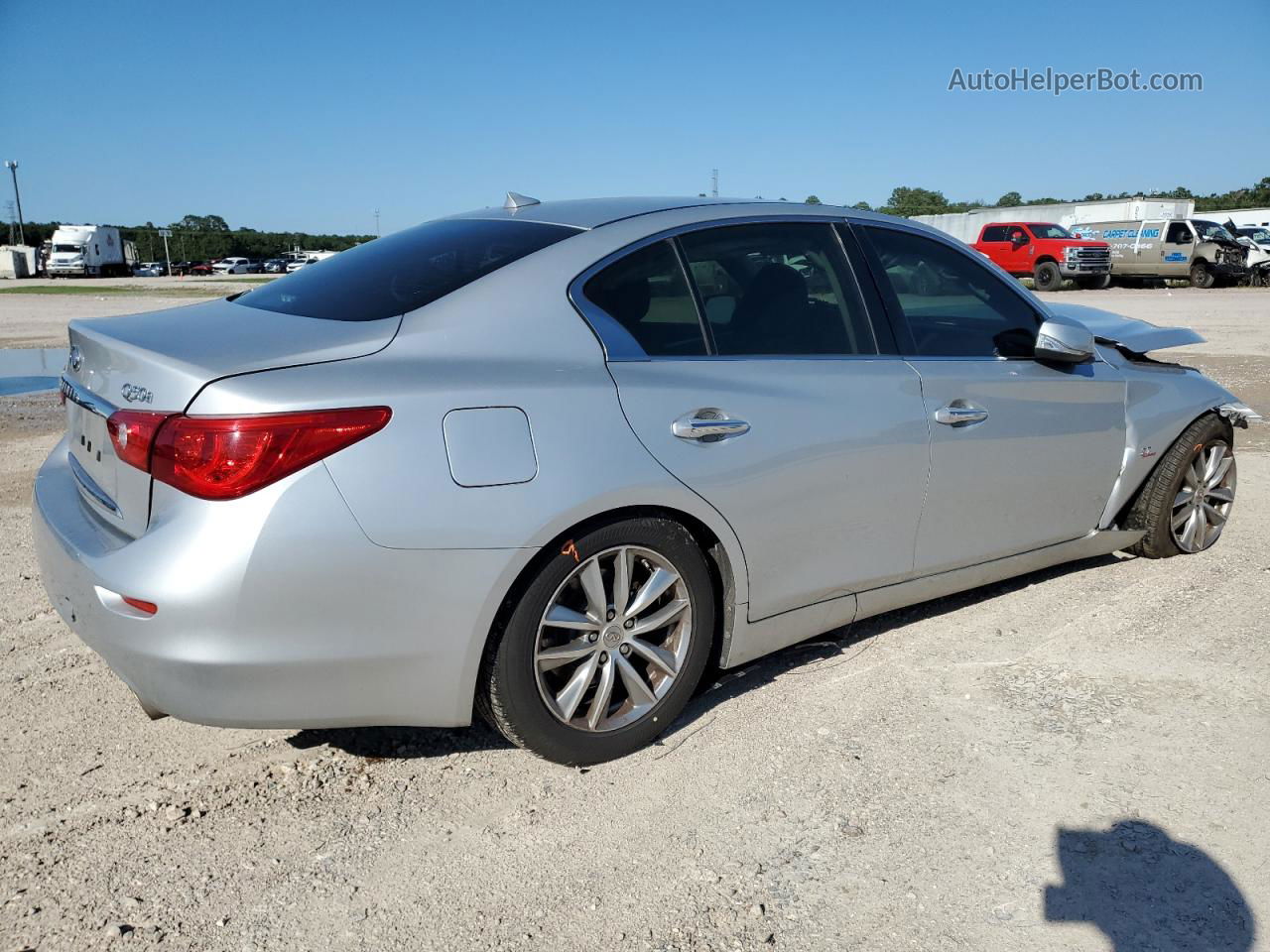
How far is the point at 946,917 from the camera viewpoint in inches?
94.3

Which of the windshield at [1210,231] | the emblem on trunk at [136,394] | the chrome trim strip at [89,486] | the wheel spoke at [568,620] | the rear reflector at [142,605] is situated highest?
the windshield at [1210,231]

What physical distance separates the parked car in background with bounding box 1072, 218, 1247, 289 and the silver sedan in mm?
28880

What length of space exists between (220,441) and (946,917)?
1.95 m

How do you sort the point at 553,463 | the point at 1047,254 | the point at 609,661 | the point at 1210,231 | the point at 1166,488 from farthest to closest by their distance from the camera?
the point at 1047,254, the point at 1210,231, the point at 1166,488, the point at 609,661, the point at 553,463

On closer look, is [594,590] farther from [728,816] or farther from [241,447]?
[241,447]

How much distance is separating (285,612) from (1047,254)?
101 ft

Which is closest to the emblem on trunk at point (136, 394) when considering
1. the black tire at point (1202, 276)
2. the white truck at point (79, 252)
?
the black tire at point (1202, 276)

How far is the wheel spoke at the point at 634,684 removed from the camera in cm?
301

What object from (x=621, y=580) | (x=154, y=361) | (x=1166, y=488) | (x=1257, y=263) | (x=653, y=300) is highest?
(x=1257, y=263)

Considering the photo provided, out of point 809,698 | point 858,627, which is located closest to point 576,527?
point 809,698

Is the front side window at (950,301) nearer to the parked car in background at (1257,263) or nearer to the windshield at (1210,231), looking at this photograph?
the windshield at (1210,231)

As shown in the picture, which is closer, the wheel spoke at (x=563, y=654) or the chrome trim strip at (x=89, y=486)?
the chrome trim strip at (x=89, y=486)

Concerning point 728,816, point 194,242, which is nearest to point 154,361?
point 728,816

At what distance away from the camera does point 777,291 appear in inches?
137
